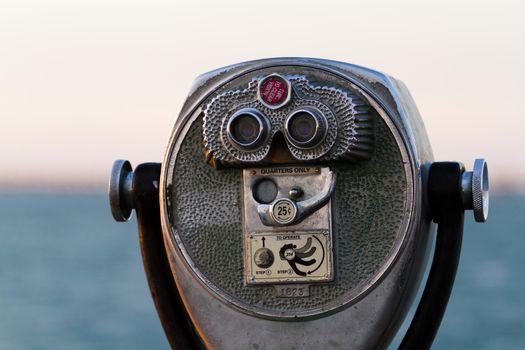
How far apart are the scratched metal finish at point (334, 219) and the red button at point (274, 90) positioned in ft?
0.61

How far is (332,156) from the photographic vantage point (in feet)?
12.6

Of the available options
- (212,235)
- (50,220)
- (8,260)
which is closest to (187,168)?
(212,235)

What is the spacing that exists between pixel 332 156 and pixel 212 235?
1.14 feet

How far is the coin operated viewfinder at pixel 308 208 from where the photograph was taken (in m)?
3.84

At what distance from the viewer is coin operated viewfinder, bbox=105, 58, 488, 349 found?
3.84 metres

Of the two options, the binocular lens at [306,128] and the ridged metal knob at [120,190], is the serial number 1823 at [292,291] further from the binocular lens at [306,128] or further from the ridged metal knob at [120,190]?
the ridged metal knob at [120,190]

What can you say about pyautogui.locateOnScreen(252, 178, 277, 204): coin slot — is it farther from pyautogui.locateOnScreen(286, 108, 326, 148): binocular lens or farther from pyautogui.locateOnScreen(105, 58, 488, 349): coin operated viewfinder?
pyautogui.locateOnScreen(286, 108, 326, 148): binocular lens

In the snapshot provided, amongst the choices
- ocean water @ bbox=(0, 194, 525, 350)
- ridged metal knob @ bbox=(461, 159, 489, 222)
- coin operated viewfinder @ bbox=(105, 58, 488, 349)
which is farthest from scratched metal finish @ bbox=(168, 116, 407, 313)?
ocean water @ bbox=(0, 194, 525, 350)

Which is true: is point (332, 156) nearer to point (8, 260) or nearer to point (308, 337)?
point (308, 337)

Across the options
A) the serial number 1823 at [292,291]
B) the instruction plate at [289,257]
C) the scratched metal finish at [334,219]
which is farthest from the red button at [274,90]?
the serial number 1823 at [292,291]

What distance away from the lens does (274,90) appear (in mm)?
3877

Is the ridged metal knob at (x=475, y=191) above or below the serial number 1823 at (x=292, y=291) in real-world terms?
above

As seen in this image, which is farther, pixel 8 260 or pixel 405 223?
pixel 8 260

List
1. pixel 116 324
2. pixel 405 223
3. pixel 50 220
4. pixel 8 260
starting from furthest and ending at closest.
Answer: pixel 50 220 < pixel 8 260 < pixel 116 324 < pixel 405 223
